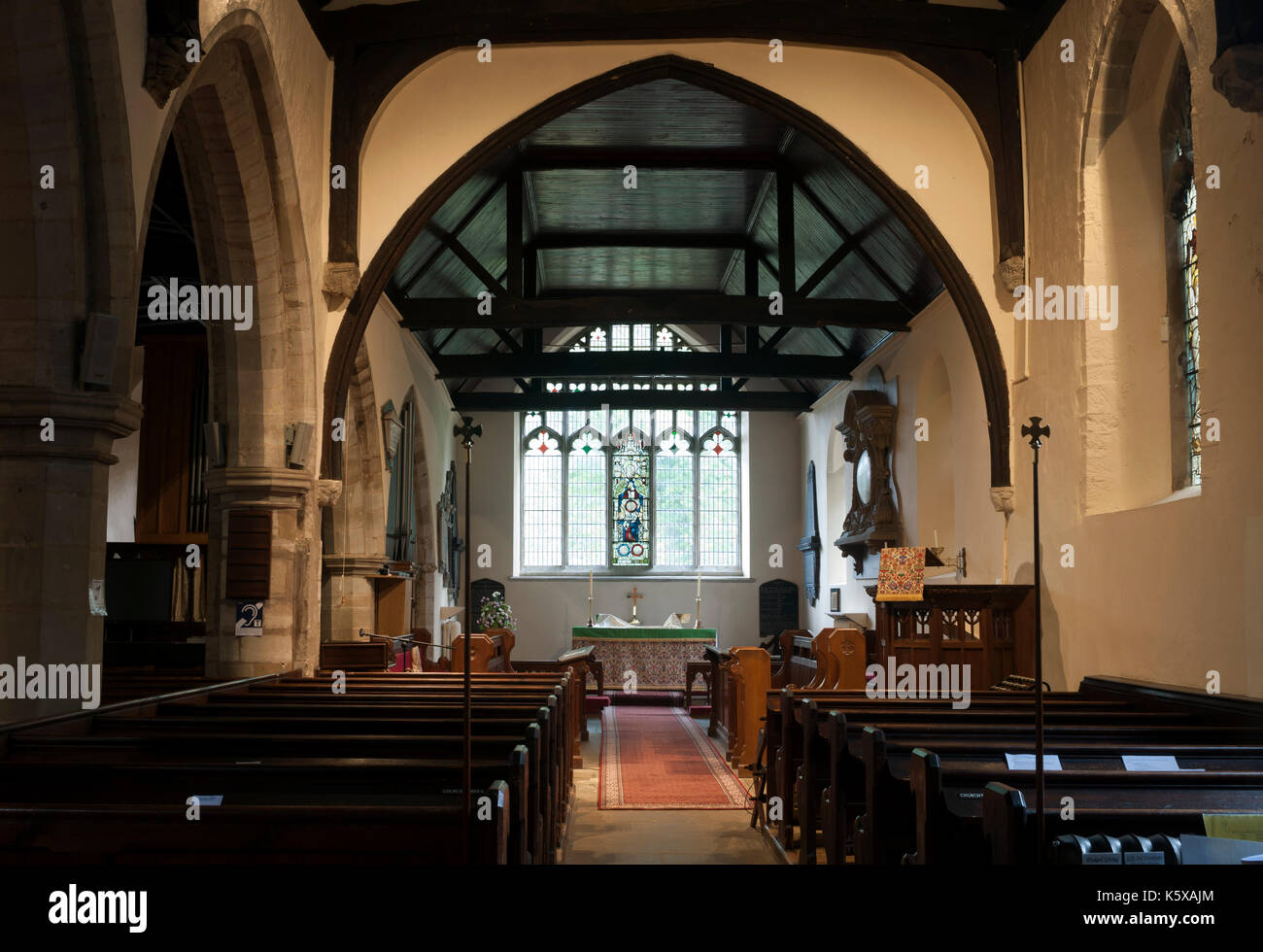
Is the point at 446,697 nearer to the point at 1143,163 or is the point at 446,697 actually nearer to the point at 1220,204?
the point at 1220,204

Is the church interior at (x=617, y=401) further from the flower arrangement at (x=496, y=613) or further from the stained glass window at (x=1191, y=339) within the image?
the flower arrangement at (x=496, y=613)

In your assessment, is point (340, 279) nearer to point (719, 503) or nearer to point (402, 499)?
point (402, 499)

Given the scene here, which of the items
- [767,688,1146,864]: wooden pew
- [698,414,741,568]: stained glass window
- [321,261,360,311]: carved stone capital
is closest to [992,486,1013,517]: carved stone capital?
[767,688,1146,864]: wooden pew

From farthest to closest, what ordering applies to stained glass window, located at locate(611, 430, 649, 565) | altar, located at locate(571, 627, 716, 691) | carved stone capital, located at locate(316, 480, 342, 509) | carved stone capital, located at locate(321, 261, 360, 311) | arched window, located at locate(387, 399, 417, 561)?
stained glass window, located at locate(611, 430, 649, 565) → altar, located at locate(571, 627, 716, 691) → arched window, located at locate(387, 399, 417, 561) → carved stone capital, located at locate(321, 261, 360, 311) → carved stone capital, located at locate(316, 480, 342, 509)

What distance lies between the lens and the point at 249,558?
7.23 m

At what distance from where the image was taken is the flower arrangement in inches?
627

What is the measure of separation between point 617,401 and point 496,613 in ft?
11.3

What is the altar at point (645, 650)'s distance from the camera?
14.1 metres

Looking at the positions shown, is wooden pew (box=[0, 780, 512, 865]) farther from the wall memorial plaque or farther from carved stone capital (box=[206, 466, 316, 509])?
the wall memorial plaque

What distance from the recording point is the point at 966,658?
6.89m

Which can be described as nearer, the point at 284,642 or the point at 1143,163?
the point at 1143,163

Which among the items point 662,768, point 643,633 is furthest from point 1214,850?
point 643,633
